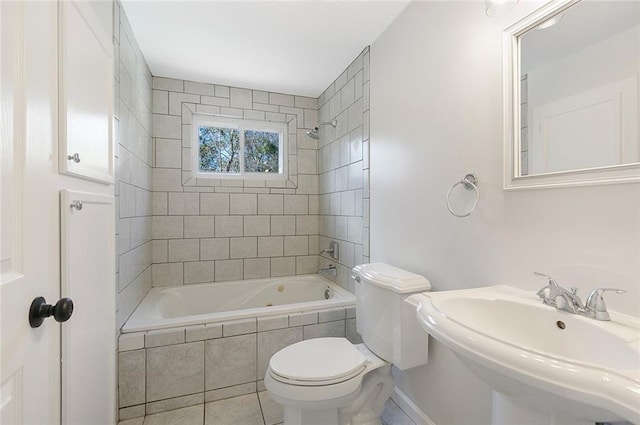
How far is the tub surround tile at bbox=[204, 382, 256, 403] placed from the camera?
5.94ft

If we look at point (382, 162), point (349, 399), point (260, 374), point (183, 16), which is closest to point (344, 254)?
point (382, 162)

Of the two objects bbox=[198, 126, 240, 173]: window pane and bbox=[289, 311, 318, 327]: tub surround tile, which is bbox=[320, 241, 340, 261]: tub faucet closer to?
bbox=[289, 311, 318, 327]: tub surround tile

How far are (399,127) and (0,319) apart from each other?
186cm

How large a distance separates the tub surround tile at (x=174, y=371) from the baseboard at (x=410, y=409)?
1.25 metres

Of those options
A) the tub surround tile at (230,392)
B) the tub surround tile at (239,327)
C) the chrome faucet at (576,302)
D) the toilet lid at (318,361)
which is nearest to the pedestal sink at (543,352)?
the chrome faucet at (576,302)

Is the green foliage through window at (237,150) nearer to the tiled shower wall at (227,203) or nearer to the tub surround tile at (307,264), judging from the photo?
the tiled shower wall at (227,203)

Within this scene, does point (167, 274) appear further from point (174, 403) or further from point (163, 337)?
point (174, 403)

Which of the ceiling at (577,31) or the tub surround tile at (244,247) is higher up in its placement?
the ceiling at (577,31)

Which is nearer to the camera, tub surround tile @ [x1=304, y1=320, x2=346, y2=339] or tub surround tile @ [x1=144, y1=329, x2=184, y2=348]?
tub surround tile @ [x1=144, y1=329, x2=184, y2=348]

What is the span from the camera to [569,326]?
0.81 m

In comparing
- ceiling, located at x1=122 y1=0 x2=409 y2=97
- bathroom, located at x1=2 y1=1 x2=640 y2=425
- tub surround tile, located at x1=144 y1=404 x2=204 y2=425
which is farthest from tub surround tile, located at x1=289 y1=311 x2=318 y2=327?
ceiling, located at x1=122 y1=0 x2=409 y2=97

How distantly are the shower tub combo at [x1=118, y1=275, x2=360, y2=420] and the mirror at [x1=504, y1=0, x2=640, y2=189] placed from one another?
154 centimetres

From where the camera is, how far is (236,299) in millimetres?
2748

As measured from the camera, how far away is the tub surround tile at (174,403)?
5.60 ft
